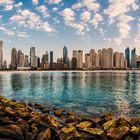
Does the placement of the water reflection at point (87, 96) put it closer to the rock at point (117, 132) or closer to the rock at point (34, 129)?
the rock at point (117, 132)

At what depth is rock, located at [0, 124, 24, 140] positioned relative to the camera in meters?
16.4

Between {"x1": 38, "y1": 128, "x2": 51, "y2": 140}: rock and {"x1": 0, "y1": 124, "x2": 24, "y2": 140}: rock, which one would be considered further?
{"x1": 0, "y1": 124, "x2": 24, "y2": 140}: rock

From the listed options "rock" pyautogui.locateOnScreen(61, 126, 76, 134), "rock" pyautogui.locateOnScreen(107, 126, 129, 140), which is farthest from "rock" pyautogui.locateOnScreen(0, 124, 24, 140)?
"rock" pyautogui.locateOnScreen(107, 126, 129, 140)

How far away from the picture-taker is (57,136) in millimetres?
16203

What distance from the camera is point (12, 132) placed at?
1664cm

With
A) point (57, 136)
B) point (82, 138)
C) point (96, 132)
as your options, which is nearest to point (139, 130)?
point (96, 132)

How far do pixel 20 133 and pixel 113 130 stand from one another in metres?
6.42

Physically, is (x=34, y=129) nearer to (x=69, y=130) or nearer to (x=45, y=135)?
(x=45, y=135)

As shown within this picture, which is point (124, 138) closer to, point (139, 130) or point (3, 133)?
point (139, 130)

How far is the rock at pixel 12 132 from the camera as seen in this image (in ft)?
53.7

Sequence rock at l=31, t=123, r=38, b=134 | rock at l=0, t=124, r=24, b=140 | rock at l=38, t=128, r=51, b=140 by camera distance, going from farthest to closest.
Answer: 1. rock at l=31, t=123, r=38, b=134
2. rock at l=0, t=124, r=24, b=140
3. rock at l=38, t=128, r=51, b=140

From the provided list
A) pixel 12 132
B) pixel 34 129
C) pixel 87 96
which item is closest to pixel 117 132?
pixel 34 129

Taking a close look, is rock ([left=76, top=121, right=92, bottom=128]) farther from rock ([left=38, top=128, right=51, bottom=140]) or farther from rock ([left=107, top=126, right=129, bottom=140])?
rock ([left=38, top=128, right=51, bottom=140])

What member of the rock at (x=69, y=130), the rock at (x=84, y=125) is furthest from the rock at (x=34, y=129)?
the rock at (x=84, y=125)
